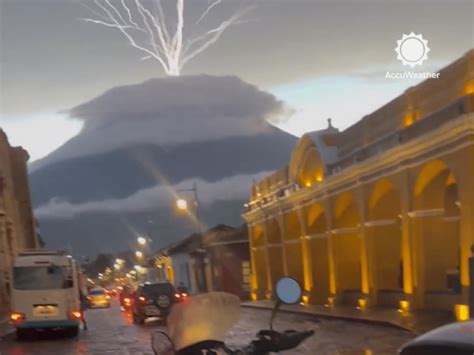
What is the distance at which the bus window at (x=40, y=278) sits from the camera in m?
23.8

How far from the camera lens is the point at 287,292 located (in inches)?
181

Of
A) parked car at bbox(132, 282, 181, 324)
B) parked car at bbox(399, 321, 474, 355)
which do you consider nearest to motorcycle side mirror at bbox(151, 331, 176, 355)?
parked car at bbox(399, 321, 474, 355)

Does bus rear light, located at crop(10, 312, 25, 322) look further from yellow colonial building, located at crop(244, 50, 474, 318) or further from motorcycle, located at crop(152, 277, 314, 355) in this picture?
motorcycle, located at crop(152, 277, 314, 355)

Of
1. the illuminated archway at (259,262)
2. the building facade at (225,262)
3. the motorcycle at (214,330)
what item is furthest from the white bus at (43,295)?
the building facade at (225,262)

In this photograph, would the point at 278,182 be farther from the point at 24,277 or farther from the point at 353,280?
the point at 24,277

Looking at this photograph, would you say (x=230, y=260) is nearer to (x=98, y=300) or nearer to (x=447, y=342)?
(x=98, y=300)

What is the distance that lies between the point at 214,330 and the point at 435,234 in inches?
730

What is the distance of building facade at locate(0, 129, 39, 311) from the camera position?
142 ft

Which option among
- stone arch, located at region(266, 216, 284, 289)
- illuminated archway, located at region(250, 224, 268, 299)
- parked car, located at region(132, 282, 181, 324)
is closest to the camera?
parked car, located at region(132, 282, 181, 324)

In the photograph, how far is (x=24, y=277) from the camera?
24.0 metres

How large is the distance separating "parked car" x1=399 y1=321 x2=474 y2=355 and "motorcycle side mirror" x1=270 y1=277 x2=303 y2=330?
2.50 feet

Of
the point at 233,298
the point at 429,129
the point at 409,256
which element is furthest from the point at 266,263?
the point at 233,298

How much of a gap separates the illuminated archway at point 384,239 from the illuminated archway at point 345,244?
10.9 ft

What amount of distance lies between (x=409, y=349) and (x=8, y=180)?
2057 inches
